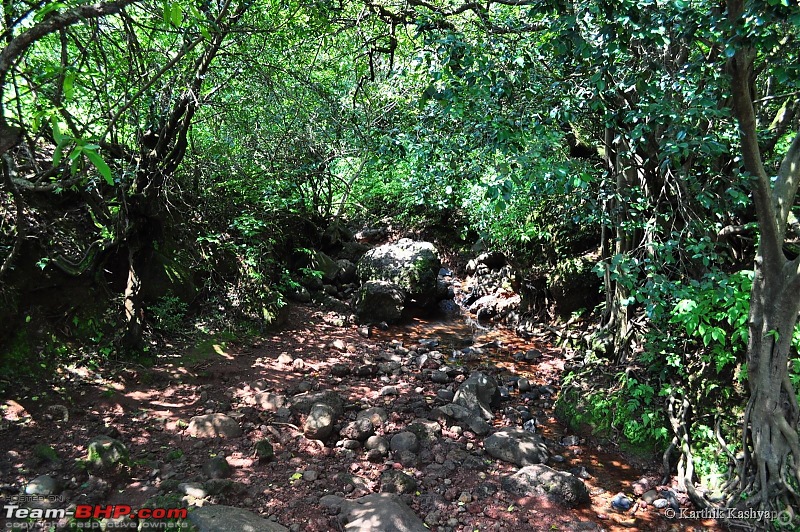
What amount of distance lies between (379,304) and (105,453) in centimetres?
638

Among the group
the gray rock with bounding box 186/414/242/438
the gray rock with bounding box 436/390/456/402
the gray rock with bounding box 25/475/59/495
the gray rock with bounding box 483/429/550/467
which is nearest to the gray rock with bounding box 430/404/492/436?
the gray rock with bounding box 483/429/550/467

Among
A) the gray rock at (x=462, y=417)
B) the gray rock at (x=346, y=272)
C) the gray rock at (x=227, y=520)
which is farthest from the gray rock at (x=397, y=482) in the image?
the gray rock at (x=346, y=272)

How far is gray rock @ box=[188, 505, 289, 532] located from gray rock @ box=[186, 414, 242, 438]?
124 cm

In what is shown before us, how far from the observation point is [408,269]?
10.9 m

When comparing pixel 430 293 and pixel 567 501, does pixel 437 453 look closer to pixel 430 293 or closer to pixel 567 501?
pixel 567 501

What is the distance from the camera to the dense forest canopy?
3.87 meters

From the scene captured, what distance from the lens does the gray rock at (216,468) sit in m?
4.09

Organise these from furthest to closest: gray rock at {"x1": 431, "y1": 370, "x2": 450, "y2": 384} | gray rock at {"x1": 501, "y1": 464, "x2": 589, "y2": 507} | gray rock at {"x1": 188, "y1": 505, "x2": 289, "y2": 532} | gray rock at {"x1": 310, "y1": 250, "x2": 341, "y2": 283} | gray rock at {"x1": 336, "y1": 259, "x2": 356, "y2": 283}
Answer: gray rock at {"x1": 336, "y1": 259, "x2": 356, "y2": 283}
gray rock at {"x1": 310, "y1": 250, "x2": 341, "y2": 283}
gray rock at {"x1": 431, "y1": 370, "x2": 450, "y2": 384}
gray rock at {"x1": 501, "y1": 464, "x2": 589, "y2": 507}
gray rock at {"x1": 188, "y1": 505, "x2": 289, "y2": 532}

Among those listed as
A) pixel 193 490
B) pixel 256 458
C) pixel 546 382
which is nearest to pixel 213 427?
pixel 256 458

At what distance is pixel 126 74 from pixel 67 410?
3862 mm

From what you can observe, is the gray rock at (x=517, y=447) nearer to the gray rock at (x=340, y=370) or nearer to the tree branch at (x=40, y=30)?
the gray rock at (x=340, y=370)

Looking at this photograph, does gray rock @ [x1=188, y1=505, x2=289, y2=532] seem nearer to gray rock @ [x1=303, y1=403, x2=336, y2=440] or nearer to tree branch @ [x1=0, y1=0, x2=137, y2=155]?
gray rock @ [x1=303, y1=403, x2=336, y2=440]

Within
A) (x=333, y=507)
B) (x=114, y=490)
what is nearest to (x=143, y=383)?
(x=114, y=490)

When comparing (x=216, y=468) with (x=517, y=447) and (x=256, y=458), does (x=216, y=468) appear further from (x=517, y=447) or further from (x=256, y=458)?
(x=517, y=447)
